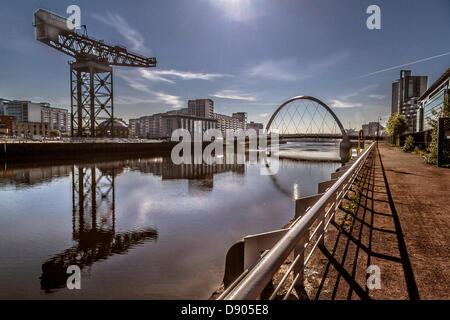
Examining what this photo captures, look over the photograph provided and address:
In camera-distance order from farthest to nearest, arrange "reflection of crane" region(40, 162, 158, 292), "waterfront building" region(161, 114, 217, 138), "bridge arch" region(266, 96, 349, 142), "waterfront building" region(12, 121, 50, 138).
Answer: "waterfront building" region(161, 114, 217, 138), "waterfront building" region(12, 121, 50, 138), "bridge arch" region(266, 96, 349, 142), "reflection of crane" region(40, 162, 158, 292)

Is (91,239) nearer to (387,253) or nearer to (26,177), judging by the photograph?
(387,253)

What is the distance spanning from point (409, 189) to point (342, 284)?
7.63 metres

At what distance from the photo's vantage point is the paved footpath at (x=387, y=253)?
2.79 meters

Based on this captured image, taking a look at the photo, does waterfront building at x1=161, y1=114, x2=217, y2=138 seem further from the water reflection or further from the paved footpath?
the paved footpath

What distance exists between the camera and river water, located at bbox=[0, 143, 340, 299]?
661cm

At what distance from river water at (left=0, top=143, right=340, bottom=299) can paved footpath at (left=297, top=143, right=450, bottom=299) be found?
3.76 m

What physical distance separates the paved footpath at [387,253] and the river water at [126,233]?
3.76 meters

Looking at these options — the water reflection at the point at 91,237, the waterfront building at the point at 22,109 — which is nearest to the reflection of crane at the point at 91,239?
the water reflection at the point at 91,237

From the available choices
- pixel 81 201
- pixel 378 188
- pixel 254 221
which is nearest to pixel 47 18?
A: pixel 81 201

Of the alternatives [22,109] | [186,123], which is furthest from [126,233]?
[22,109]

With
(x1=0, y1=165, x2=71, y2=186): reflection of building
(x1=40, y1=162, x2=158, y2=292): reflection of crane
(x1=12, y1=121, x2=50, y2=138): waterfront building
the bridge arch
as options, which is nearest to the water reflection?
(x1=40, y1=162, x2=158, y2=292): reflection of crane

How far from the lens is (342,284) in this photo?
288cm

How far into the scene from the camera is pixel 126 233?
33.9 ft

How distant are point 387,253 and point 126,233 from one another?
9.35 m
